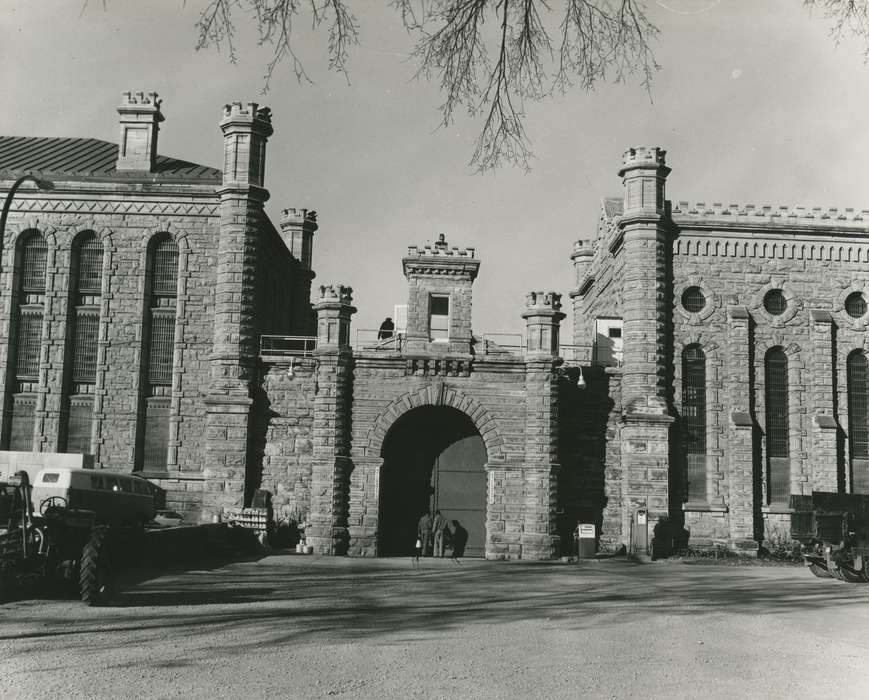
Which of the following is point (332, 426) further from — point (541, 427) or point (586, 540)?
point (586, 540)

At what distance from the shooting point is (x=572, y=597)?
20.0 meters

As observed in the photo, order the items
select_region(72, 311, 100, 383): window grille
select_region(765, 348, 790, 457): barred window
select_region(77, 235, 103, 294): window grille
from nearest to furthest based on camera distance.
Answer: select_region(72, 311, 100, 383): window grille < select_region(77, 235, 103, 294): window grille < select_region(765, 348, 790, 457): barred window

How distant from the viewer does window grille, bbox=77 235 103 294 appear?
34062 mm

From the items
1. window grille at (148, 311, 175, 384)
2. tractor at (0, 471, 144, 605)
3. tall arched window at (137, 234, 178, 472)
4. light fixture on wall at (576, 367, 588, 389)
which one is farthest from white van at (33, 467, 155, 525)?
light fixture on wall at (576, 367, 588, 389)

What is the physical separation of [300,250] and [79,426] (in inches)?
584

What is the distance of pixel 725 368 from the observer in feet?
115

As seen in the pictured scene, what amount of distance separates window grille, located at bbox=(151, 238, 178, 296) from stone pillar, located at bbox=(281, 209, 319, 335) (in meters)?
10.3

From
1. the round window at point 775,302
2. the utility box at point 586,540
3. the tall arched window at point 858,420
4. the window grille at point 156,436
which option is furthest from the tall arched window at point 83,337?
the tall arched window at point 858,420

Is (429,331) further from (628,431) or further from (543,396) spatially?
(628,431)

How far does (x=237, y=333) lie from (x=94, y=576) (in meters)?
17.3

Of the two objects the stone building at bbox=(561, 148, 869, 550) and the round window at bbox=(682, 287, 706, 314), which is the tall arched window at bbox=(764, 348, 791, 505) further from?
the round window at bbox=(682, 287, 706, 314)

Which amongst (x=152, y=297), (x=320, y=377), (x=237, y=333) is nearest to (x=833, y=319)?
(x=320, y=377)

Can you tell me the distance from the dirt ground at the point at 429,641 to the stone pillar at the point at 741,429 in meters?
10.7

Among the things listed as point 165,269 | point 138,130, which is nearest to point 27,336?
point 165,269
